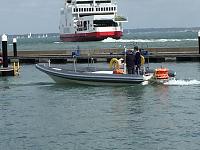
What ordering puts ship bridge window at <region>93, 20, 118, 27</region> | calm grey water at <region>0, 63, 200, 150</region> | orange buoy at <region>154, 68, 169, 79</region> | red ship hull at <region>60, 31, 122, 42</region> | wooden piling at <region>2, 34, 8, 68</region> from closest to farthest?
1. calm grey water at <region>0, 63, 200, 150</region>
2. orange buoy at <region>154, 68, 169, 79</region>
3. wooden piling at <region>2, 34, 8, 68</region>
4. red ship hull at <region>60, 31, 122, 42</region>
5. ship bridge window at <region>93, 20, 118, 27</region>

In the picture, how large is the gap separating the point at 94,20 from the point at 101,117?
281ft

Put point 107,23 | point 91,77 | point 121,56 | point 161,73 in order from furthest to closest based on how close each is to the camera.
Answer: point 107,23
point 121,56
point 91,77
point 161,73

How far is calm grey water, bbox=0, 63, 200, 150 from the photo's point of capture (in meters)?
17.4

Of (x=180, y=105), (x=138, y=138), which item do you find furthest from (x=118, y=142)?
(x=180, y=105)

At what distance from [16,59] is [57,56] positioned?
3.62 m

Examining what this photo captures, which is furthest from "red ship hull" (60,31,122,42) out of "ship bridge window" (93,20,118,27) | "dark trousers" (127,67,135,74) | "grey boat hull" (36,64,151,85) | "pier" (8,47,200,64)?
"dark trousers" (127,67,135,74)

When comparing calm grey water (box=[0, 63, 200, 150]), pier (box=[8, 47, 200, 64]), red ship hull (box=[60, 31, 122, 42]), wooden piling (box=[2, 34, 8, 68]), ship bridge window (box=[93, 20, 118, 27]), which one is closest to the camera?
calm grey water (box=[0, 63, 200, 150])

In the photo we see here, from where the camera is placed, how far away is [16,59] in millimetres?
50250

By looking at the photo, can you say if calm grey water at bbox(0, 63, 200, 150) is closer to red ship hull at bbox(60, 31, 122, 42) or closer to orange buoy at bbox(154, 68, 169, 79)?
orange buoy at bbox(154, 68, 169, 79)

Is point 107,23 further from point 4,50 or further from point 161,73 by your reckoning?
point 161,73

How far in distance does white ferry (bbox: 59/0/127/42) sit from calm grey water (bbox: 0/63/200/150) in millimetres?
75631

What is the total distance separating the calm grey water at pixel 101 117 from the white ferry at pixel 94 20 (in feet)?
248

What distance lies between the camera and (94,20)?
106 m

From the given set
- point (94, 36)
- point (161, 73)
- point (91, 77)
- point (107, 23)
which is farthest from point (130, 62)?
point (107, 23)
